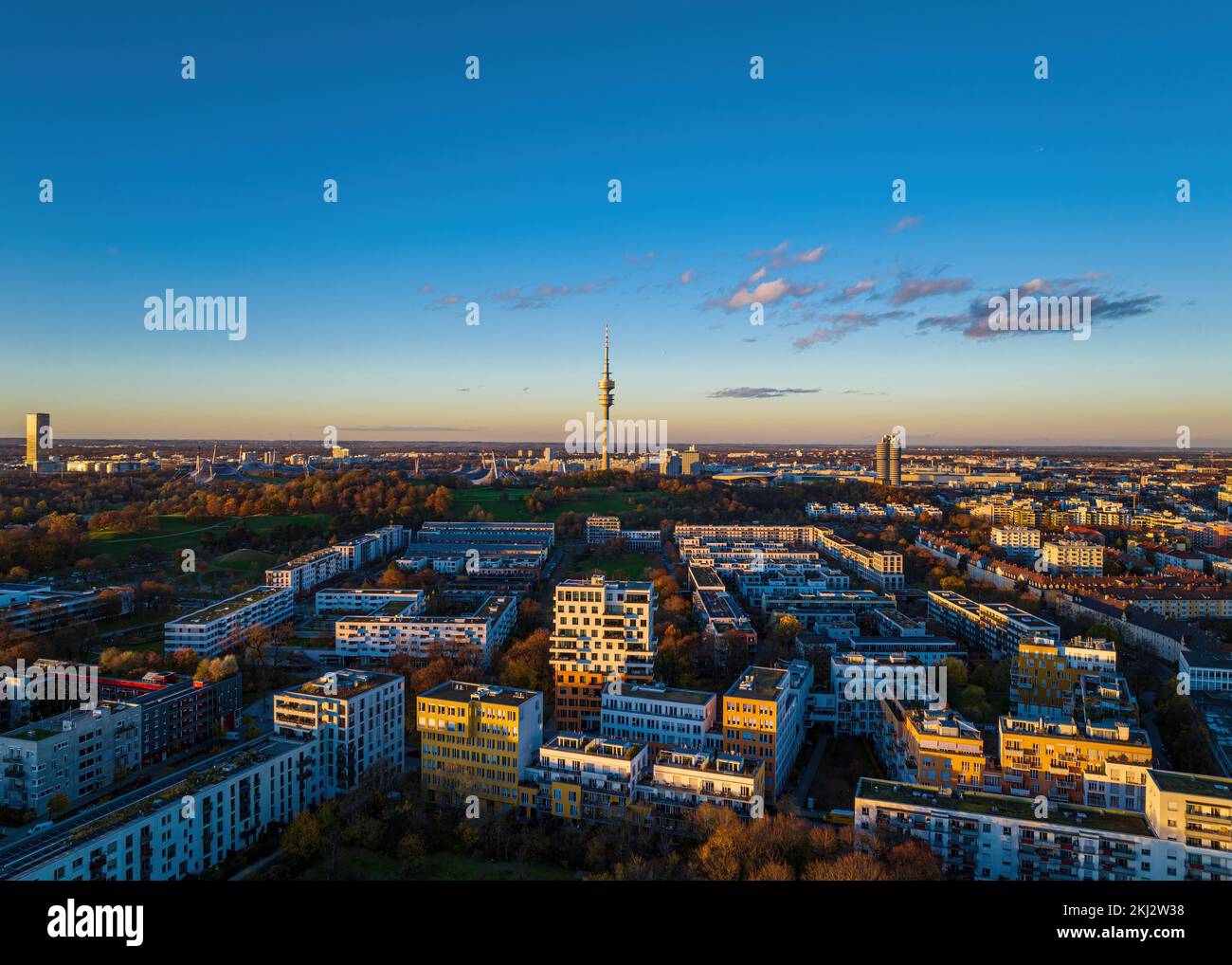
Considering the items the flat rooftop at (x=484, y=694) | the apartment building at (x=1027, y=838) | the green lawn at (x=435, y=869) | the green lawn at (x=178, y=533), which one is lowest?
the green lawn at (x=435, y=869)

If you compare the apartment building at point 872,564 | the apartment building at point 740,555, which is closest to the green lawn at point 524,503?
the apartment building at point 740,555

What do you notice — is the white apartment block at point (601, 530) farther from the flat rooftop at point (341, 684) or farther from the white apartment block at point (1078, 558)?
the flat rooftop at point (341, 684)

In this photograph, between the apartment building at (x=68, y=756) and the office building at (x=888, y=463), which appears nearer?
the apartment building at (x=68, y=756)

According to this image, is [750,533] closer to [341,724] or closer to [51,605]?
[51,605]

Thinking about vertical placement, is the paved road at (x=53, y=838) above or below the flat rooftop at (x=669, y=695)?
below

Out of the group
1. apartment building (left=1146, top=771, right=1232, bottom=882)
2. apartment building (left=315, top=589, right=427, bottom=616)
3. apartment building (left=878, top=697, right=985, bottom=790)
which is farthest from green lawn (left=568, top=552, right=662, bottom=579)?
A: apartment building (left=1146, top=771, right=1232, bottom=882)

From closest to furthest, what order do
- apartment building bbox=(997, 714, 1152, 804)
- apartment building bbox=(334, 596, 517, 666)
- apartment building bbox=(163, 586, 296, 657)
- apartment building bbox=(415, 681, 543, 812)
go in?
apartment building bbox=(997, 714, 1152, 804) < apartment building bbox=(415, 681, 543, 812) < apartment building bbox=(163, 586, 296, 657) < apartment building bbox=(334, 596, 517, 666)

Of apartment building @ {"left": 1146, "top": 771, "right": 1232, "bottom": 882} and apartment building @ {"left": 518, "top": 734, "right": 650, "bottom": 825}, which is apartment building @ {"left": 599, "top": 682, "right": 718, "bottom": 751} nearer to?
apartment building @ {"left": 518, "top": 734, "right": 650, "bottom": 825}
